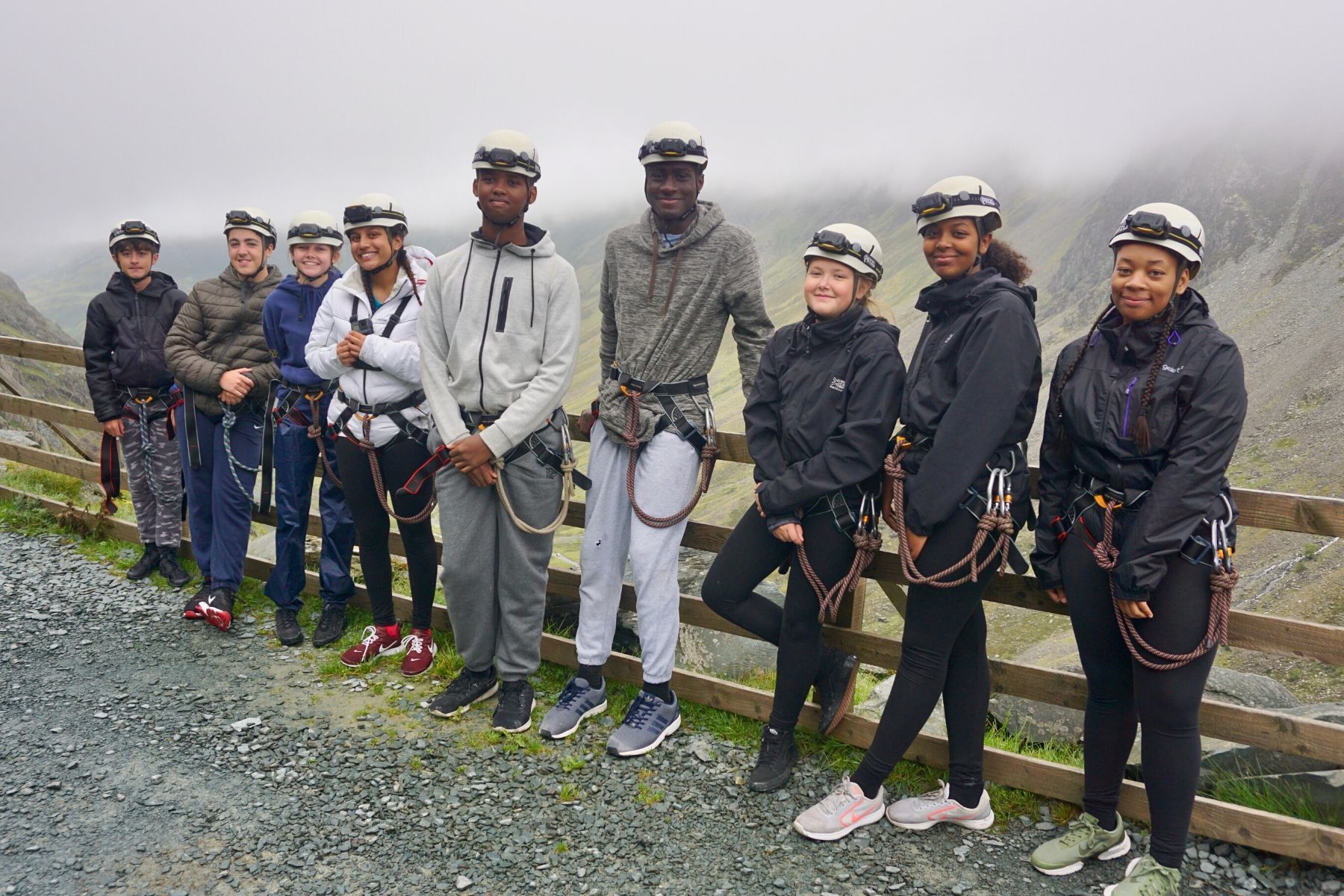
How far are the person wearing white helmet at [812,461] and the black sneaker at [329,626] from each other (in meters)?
3.10

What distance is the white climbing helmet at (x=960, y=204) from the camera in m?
4.17

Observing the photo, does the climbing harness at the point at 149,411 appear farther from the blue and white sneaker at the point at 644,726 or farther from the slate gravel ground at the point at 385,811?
the blue and white sneaker at the point at 644,726

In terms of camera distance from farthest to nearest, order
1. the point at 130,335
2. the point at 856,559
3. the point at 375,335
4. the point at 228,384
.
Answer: the point at 130,335
the point at 228,384
the point at 375,335
the point at 856,559

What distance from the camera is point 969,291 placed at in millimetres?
4168

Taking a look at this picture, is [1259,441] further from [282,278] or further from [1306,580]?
[282,278]

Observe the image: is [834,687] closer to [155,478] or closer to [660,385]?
[660,385]

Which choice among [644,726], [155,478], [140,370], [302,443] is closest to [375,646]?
[302,443]

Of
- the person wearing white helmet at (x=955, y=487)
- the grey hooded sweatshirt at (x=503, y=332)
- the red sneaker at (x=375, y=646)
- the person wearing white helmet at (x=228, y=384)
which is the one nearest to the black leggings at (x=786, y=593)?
the person wearing white helmet at (x=955, y=487)

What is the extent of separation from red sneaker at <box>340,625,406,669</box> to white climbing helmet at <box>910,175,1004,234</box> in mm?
4485

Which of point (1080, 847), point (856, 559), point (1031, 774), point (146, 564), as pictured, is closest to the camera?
point (1080, 847)

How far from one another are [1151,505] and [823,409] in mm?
1491

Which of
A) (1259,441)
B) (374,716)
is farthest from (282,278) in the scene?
(1259,441)

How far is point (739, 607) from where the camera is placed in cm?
503

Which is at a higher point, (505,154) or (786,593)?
(505,154)
